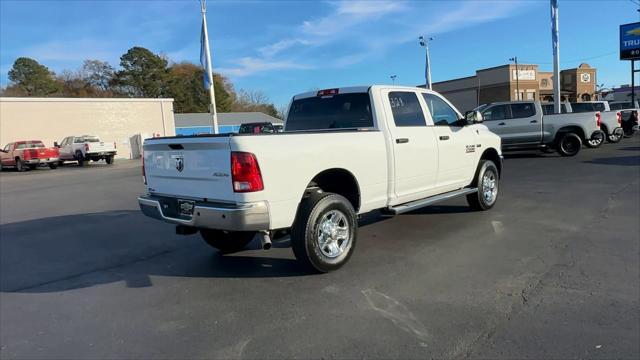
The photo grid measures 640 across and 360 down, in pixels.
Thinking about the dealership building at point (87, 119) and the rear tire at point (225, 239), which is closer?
the rear tire at point (225, 239)

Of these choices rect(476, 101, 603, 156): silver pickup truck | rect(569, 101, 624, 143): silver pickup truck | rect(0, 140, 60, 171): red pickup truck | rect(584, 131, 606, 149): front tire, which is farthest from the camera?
rect(0, 140, 60, 171): red pickup truck

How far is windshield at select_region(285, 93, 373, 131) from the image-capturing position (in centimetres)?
618

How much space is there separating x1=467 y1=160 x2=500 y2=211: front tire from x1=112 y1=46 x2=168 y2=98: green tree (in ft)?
259

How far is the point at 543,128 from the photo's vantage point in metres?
17.3

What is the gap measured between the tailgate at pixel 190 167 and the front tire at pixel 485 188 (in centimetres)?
472

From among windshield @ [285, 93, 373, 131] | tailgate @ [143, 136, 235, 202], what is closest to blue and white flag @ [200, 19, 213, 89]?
windshield @ [285, 93, 373, 131]

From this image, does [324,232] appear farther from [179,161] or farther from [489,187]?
[489,187]

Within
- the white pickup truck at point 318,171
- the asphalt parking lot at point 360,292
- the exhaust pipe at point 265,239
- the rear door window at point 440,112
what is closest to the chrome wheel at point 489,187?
the asphalt parking lot at point 360,292

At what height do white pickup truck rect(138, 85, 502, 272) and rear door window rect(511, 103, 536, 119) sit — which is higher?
Answer: rear door window rect(511, 103, 536, 119)

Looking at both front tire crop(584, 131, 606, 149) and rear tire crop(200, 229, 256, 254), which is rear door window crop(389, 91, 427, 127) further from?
front tire crop(584, 131, 606, 149)

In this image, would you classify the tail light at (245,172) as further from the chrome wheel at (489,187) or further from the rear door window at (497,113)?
the rear door window at (497,113)

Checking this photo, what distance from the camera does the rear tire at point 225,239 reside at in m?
6.17

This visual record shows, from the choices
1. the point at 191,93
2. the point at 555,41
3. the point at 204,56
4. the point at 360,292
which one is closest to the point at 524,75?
the point at 555,41

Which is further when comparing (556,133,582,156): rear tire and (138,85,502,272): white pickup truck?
(556,133,582,156): rear tire
